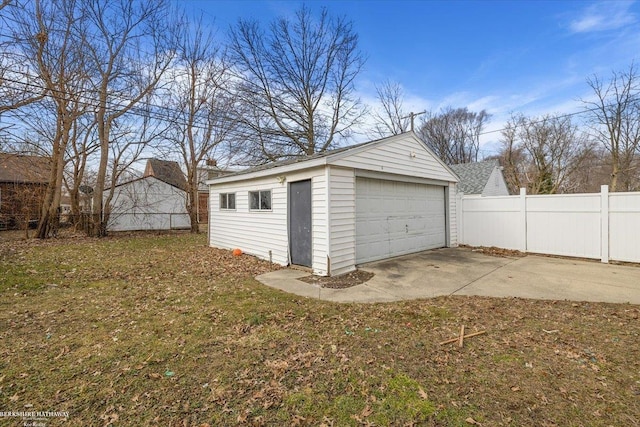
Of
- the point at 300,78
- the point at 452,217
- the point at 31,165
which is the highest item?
the point at 300,78

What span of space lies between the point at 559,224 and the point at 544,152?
695 inches

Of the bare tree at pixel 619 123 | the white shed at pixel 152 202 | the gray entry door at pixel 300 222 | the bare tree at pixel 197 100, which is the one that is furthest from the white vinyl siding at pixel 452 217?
the white shed at pixel 152 202

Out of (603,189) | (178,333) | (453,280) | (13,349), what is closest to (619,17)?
(603,189)

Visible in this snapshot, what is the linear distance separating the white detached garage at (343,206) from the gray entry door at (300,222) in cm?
2

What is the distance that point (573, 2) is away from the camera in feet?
28.8

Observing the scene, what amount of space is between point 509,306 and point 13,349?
6.66 m

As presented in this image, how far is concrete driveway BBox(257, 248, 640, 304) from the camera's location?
5176mm

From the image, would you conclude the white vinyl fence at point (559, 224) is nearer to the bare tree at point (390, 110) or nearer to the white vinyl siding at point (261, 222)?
the white vinyl siding at point (261, 222)

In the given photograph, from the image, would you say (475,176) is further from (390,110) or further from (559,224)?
(559,224)

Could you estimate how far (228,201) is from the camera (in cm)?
1055

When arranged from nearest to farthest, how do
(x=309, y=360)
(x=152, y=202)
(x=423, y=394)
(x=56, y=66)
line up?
(x=423, y=394) → (x=309, y=360) → (x=56, y=66) → (x=152, y=202)

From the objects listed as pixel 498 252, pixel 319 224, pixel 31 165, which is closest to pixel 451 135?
pixel 498 252

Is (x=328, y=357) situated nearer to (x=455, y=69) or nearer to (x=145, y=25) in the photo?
(x=455, y=69)

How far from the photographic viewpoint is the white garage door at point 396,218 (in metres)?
7.56
